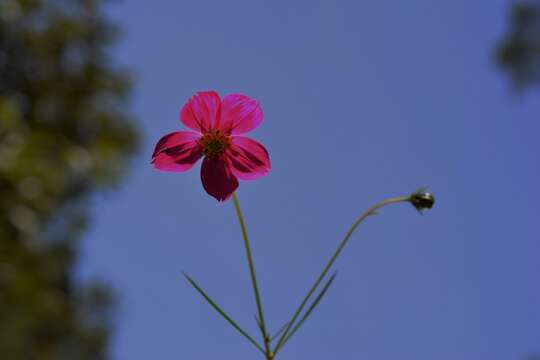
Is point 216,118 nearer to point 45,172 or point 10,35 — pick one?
point 45,172

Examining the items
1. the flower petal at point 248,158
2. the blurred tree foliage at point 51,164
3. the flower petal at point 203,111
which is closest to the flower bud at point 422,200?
the flower petal at point 248,158

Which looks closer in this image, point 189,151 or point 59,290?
point 189,151

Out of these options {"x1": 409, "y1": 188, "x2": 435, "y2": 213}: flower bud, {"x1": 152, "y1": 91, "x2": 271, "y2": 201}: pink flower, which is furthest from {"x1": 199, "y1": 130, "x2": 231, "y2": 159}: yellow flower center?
{"x1": 409, "y1": 188, "x2": 435, "y2": 213}: flower bud

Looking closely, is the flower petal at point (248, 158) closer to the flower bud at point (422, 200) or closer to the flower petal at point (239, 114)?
the flower petal at point (239, 114)

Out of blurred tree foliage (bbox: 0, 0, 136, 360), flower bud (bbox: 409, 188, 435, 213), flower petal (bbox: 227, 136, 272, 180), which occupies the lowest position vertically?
flower bud (bbox: 409, 188, 435, 213)

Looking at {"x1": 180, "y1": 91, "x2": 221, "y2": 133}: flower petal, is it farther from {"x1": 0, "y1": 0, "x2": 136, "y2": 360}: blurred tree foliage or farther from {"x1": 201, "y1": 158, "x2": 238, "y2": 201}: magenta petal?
{"x1": 0, "y1": 0, "x2": 136, "y2": 360}: blurred tree foliage

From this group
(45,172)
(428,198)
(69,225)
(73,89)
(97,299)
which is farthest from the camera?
(73,89)

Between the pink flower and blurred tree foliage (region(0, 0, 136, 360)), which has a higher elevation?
blurred tree foliage (region(0, 0, 136, 360))

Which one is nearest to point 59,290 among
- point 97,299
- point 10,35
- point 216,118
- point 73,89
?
point 97,299
